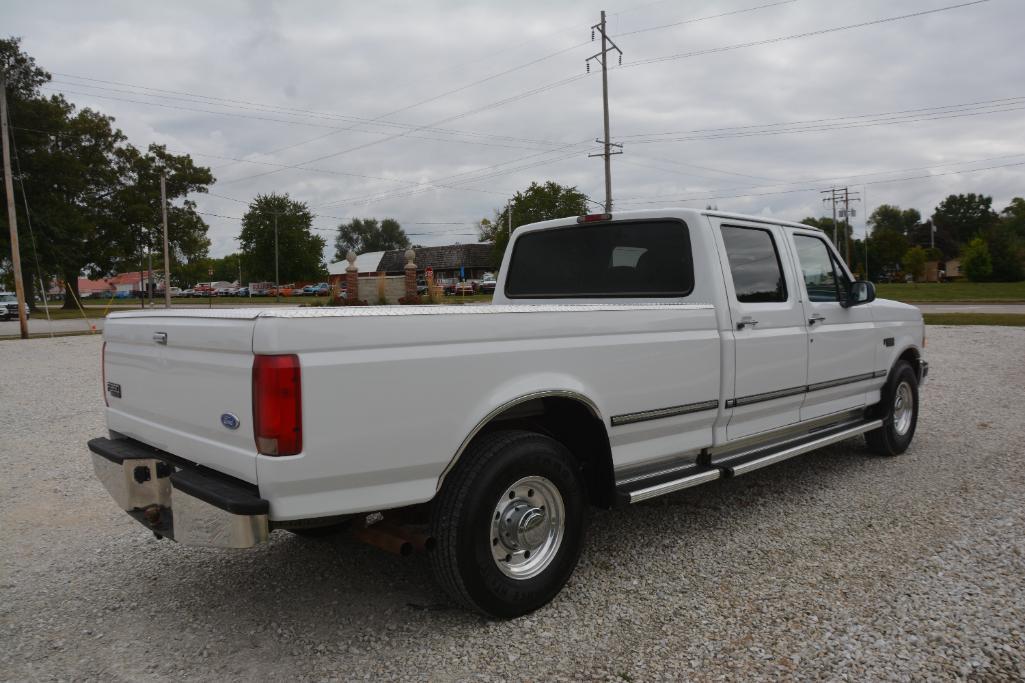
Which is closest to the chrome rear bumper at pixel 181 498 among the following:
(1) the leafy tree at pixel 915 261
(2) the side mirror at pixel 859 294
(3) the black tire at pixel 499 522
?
(3) the black tire at pixel 499 522

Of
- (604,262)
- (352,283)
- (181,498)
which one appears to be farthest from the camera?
(352,283)

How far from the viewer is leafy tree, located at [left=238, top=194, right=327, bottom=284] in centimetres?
8000

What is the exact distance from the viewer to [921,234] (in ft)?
368

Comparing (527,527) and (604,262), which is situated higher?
(604,262)

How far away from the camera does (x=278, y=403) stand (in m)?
2.57

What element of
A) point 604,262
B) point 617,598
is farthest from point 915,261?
point 617,598

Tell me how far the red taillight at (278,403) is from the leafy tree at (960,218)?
415ft

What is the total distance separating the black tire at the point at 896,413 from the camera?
238 inches

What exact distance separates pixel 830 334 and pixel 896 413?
1.74 m

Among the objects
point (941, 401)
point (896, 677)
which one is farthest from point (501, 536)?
point (941, 401)

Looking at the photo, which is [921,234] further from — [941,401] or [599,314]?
[599,314]

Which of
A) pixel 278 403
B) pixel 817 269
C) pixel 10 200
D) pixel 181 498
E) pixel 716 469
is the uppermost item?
pixel 10 200

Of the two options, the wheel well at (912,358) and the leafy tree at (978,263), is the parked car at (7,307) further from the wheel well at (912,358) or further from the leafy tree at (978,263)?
the leafy tree at (978,263)

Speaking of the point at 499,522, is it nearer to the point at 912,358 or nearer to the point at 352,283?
the point at 912,358
